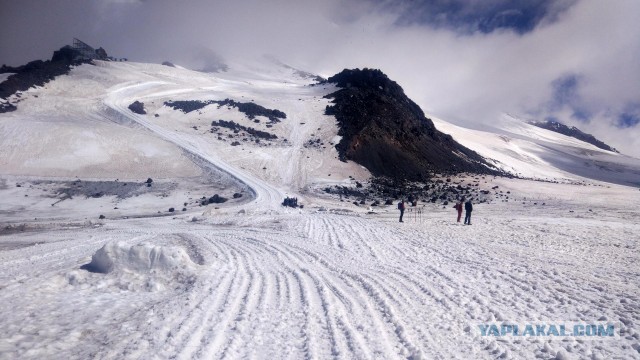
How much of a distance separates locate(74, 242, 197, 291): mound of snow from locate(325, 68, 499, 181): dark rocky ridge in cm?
2946

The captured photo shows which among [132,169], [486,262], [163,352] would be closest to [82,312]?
[163,352]

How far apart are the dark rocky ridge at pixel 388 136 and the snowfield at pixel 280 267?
6884mm

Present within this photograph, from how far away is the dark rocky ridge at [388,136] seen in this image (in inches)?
1539

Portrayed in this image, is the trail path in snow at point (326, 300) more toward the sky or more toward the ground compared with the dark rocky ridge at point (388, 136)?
more toward the ground

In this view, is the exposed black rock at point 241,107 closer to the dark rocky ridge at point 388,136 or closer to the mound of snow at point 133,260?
the dark rocky ridge at point 388,136

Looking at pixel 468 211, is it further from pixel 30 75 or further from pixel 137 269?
pixel 30 75

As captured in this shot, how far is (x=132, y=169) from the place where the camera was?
3272 centimetres

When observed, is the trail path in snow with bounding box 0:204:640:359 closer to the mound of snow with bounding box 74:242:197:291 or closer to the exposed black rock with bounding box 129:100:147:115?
the mound of snow with bounding box 74:242:197:291

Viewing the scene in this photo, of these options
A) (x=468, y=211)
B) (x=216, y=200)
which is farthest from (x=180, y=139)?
(x=468, y=211)

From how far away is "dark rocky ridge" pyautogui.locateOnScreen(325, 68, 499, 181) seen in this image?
3909cm

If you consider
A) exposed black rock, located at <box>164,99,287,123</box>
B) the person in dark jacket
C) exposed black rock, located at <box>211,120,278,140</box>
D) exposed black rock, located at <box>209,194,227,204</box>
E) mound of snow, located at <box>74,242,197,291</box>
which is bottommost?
mound of snow, located at <box>74,242,197,291</box>

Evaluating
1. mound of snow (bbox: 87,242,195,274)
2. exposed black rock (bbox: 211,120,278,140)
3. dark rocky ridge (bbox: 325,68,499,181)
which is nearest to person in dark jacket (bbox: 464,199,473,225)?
mound of snow (bbox: 87,242,195,274)

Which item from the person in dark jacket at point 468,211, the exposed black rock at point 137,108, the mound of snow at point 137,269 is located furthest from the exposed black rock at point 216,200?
the exposed black rock at point 137,108

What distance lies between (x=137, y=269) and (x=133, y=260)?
251mm
